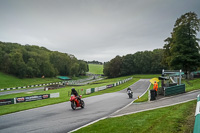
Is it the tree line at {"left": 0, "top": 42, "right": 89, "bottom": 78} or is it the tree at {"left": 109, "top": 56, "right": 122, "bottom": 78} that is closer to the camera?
the tree line at {"left": 0, "top": 42, "right": 89, "bottom": 78}

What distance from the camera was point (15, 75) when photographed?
75938 mm

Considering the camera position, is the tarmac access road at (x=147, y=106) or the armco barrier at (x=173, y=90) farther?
the armco barrier at (x=173, y=90)

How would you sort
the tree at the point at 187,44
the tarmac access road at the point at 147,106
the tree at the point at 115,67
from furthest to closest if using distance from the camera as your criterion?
the tree at the point at 115,67
the tree at the point at 187,44
the tarmac access road at the point at 147,106

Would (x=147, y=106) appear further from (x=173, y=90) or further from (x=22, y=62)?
(x=22, y=62)

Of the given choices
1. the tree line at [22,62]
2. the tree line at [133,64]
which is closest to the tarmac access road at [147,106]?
the tree line at [22,62]

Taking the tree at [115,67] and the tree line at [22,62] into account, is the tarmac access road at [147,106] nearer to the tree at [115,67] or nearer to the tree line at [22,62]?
the tree line at [22,62]

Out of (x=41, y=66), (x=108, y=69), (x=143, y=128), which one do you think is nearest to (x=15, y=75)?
(x=41, y=66)

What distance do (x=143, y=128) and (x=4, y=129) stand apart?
7.32m

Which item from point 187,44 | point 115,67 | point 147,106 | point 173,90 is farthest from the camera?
point 115,67

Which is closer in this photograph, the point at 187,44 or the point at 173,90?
the point at 173,90

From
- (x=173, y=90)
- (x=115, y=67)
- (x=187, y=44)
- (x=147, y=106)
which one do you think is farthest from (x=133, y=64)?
(x=147, y=106)

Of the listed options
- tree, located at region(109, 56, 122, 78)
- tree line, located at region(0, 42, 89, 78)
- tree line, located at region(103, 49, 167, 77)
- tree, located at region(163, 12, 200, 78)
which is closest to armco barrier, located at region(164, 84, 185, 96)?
tree, located at region(163, 12, 200, 78)

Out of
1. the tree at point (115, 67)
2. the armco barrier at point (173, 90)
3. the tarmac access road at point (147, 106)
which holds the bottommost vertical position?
the tarmac access road at point (147, 106)

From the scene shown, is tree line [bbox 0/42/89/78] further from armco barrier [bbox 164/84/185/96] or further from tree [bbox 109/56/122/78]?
armco barrier [bbox 164/84/185/96]
